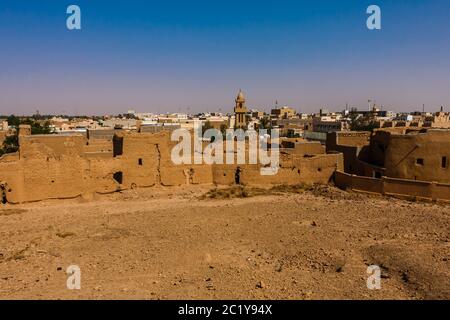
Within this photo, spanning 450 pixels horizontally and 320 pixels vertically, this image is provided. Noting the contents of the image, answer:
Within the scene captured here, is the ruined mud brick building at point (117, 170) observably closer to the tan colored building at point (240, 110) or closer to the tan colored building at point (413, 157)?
the tan colored building at point (413, 157)

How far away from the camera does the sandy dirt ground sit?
959 centimetres

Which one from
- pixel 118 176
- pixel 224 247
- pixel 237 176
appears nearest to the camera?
pixel 224 247

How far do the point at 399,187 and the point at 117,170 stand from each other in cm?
1380

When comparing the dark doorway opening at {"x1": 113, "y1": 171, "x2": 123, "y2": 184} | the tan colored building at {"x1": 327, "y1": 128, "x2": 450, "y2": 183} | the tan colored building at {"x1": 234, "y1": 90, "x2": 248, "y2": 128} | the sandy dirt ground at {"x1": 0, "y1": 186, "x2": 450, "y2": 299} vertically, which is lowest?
the sandy dirt ground at {"x1": 0, "y1": 186, "x2": 450, "y2": 299}

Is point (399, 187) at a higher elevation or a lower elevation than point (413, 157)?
lower

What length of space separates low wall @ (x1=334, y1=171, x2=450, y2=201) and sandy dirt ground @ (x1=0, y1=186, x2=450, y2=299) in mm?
675

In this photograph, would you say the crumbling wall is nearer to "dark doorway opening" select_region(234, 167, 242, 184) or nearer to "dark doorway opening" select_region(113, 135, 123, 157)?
"dark doorway opening" select_region(234, 167, 242, 184)

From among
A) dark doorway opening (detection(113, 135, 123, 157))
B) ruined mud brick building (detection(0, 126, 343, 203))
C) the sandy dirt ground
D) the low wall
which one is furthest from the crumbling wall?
dark doorway opening (detection(113, 135, 123, 157))

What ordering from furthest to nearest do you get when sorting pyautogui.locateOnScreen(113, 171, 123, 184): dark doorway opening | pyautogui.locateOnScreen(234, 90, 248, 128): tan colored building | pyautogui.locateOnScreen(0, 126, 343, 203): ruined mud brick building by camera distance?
pyautogui.locateOnScreen(234, 90, 248, 128): tan colored building → pyautogui.locateOnScreen(113, 171, 123, 184): dark doorway opening → pyautogui.locateOnScreen(0, 126, 343, 203): ruined mud brick building

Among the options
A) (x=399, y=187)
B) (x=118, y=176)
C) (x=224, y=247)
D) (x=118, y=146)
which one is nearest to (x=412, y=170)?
(x=399, y=187)

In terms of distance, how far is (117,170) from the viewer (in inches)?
747

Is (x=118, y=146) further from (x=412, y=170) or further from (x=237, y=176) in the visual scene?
(x=412, y=170)
